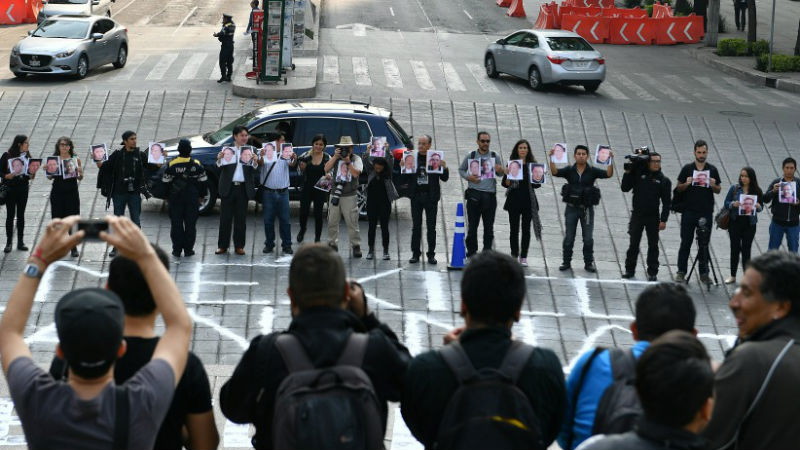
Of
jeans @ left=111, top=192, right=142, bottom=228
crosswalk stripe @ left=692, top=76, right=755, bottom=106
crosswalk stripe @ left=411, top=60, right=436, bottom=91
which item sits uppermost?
jeans @ left=111, top=192, right=142, bottom=228

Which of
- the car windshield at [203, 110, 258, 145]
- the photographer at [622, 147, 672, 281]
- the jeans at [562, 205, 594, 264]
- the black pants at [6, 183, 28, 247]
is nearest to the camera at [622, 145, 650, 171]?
the photographer at [622, 147, 672, 281]

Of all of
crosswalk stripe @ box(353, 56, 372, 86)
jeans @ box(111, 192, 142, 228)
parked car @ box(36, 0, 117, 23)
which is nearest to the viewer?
jeans @ box(111, 192, 142, 228)

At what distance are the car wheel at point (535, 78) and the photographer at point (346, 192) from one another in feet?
36.6

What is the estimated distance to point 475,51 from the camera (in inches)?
1299

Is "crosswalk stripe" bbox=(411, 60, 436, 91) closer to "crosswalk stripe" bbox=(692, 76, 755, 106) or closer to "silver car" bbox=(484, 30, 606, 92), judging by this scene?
"silver car" bbox=(484, 30, 606, 92)

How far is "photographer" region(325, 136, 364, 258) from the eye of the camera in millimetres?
16391

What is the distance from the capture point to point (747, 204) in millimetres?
15484

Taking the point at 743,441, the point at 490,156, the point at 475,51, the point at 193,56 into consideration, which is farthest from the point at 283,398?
the point at 475,51

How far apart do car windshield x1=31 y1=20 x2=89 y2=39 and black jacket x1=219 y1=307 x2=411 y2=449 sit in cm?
2363

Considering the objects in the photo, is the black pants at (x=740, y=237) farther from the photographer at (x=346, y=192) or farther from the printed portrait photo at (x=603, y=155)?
the photographer at (x=346, y=192)

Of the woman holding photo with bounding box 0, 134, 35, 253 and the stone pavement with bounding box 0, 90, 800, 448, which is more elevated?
the woman holding photo with bounding box 0, 134, 35, 253

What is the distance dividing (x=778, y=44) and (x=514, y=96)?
596 inches

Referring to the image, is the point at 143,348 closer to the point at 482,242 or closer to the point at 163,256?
the point at 163,256

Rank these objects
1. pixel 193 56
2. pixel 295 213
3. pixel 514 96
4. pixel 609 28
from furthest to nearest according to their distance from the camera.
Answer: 1. pixel 609 28
2. pixel 193 56
3. pixel 514 96
4. pixel 295 213
